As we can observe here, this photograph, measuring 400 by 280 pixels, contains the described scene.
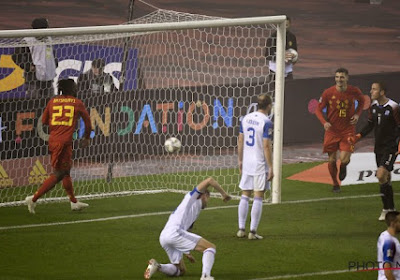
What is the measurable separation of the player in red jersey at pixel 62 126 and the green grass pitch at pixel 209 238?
683mm

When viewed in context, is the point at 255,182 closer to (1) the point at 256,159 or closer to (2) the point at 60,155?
(1) the point at 256,159

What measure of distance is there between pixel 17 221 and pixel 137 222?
185 centimetres

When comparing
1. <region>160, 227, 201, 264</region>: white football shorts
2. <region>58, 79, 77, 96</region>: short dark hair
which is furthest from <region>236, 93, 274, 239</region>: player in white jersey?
<region>58, 79, 77, 96</region>: short dark hair

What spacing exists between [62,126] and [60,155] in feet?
1.48

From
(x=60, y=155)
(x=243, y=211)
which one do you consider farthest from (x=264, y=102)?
(x=60, y=155)

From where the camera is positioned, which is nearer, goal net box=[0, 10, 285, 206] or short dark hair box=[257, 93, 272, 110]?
short dark hair box=[257, 93, 272, 110]

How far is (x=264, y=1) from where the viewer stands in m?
32.9

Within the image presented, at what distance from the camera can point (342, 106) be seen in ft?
61.0

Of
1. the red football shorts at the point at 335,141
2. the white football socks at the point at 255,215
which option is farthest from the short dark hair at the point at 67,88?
the red football shorts at the point at 335,141

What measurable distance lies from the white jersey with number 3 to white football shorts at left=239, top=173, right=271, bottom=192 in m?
0.06

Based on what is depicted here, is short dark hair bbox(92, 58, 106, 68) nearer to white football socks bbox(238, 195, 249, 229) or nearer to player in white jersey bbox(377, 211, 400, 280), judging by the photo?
white football socks bbox(238, 195, 249, 229)

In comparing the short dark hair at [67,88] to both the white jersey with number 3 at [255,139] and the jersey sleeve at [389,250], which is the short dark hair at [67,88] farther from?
the jersey sleeve at [389,250]

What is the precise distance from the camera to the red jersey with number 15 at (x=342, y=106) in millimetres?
18562

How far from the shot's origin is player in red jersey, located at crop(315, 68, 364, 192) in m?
18.5
